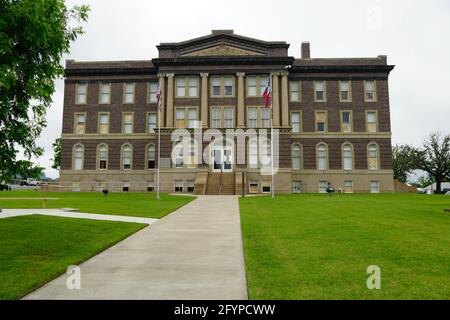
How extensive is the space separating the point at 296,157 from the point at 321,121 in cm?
529

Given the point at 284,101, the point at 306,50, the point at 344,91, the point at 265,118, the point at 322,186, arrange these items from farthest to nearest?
1. the point at 306,50
2. the point at 344,91
3. the point at 322,186
4. the point at 265,118
5. the point at 284,101

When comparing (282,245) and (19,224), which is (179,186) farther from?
(282,245)

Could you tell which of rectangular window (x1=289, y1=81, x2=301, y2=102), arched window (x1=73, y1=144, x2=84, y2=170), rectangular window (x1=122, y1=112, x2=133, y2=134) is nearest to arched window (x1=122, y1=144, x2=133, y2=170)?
rectangular window (x1=122, y1=112, x2=133, y2=134)

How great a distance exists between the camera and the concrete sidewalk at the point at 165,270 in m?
5.78

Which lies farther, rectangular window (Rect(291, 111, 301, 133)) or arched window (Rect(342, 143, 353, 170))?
rectangular window (Rect(291, 111, 301, 133))

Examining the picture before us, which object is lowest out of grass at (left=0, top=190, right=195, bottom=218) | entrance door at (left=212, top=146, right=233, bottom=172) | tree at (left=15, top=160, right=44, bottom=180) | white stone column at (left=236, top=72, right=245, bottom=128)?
grass at (left=0, top=190, right=195, bottom=218)

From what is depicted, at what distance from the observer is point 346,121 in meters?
43.8

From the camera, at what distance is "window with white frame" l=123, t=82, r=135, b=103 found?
44.8 m

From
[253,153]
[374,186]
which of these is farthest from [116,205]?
[374,186]

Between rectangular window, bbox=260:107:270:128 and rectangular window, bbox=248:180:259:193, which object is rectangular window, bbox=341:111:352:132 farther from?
rectangular window, bbox=248:180:259:193

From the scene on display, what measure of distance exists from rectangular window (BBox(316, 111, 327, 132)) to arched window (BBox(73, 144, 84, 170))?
93.6ft

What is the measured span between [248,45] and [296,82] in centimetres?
741

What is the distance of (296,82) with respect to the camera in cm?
4409

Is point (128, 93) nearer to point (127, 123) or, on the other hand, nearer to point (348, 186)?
point (127, 123)
